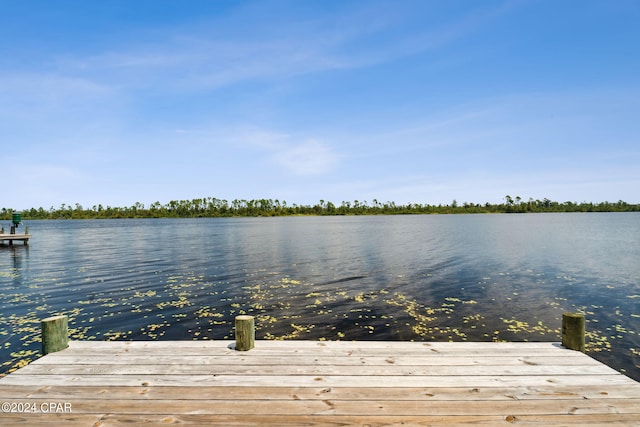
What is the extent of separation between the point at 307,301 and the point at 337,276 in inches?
278

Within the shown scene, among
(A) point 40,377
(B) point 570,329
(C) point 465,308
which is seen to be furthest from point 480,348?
(C) point 465,308

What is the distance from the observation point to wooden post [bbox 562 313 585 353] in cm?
762

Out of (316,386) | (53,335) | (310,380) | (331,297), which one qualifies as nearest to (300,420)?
(316,386)

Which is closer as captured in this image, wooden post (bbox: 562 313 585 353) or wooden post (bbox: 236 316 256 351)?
wooden post (bbox: 236 316 256 351)

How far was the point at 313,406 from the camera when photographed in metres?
5.38

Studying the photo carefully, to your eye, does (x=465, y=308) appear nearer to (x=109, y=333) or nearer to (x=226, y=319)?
(x=226, y=319)

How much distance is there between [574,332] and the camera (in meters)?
7.70

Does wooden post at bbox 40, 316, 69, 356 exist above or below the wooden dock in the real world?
above

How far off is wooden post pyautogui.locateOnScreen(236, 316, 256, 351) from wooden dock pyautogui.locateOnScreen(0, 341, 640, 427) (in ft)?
0.46

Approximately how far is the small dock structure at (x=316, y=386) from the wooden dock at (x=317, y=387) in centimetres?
2

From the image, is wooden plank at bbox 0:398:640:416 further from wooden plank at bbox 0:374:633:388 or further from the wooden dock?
wooden plank at bbox 0:374:633:388

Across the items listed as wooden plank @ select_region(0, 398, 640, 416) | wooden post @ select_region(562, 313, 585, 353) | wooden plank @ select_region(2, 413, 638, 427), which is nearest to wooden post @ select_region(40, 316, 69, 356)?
wooden plank @ select_region(0, 398, 640, 416)

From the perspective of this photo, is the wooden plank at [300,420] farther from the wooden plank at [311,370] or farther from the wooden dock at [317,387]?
the wooden plank at [311,370]

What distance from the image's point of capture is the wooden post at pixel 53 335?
24.3 feet
